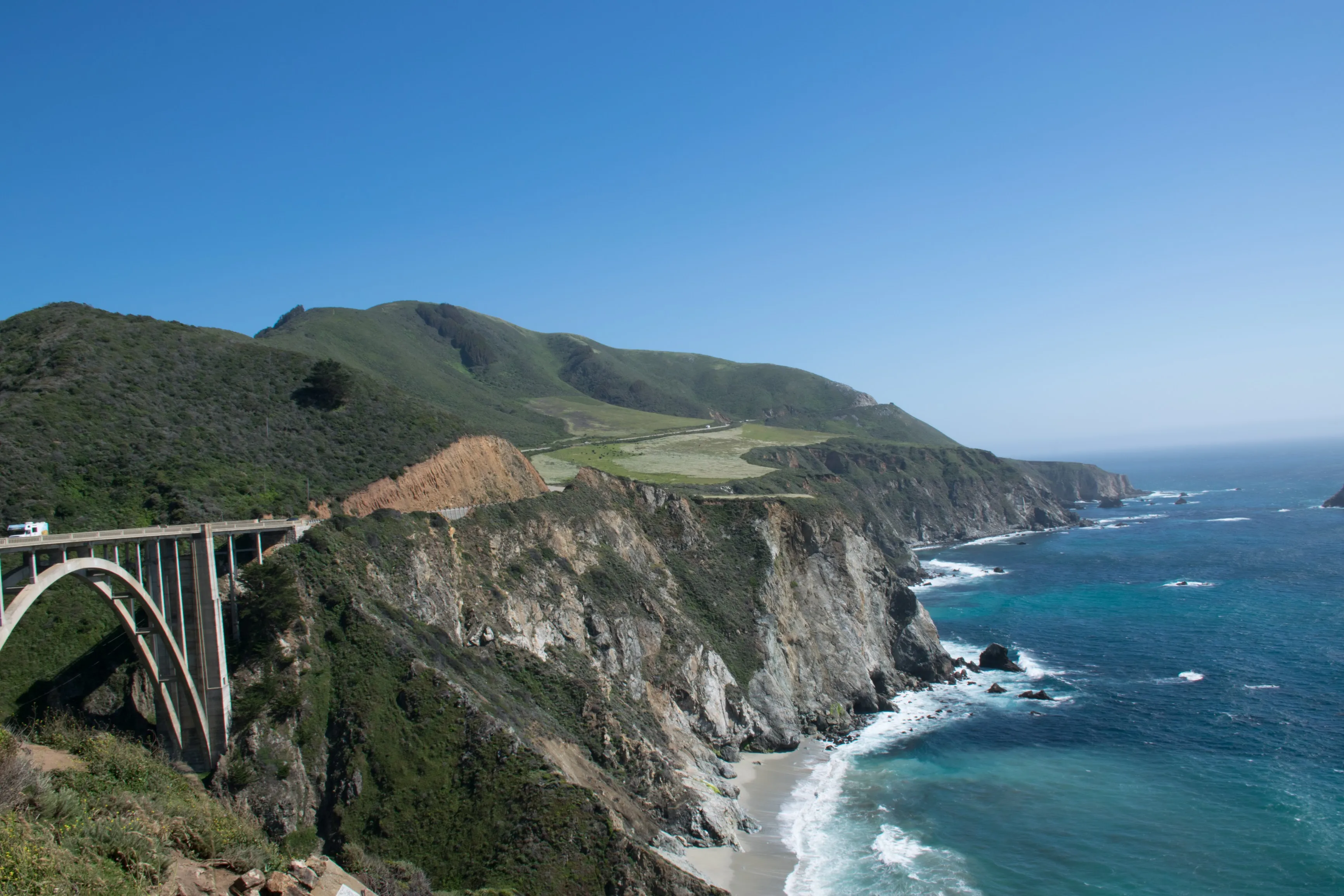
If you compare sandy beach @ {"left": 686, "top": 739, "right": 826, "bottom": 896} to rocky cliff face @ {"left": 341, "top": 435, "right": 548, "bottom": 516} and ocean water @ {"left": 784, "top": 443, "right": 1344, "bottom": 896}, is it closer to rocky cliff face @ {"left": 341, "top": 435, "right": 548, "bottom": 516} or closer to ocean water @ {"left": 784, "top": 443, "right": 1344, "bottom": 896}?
ocean water @ {"left": 784, "top": 443, "right": 1344, "bottom": 896}

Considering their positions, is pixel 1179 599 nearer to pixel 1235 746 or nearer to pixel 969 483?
pixel 1235 746

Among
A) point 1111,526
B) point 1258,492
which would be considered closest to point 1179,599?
point 1111,526

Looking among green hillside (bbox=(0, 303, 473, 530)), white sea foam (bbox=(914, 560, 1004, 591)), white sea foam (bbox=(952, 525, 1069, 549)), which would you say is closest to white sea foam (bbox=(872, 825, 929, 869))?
green hillside (bbox=(0, 303, 473, 530))

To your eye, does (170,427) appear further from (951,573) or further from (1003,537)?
(1003,537)

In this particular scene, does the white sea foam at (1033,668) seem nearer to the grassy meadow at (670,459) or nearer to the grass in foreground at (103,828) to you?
the grassy meadow at (670,459)

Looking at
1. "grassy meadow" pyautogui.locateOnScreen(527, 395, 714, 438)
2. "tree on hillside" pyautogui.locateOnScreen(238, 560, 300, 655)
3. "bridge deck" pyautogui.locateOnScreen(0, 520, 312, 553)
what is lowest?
"tree on hillside" pyautogui.locateOnScreen(238, 560, 300, 655)

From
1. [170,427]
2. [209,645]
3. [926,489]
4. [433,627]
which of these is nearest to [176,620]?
[209,645]

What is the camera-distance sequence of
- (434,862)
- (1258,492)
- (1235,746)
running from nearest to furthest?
(434,862), (1235,746), (1258,492)
